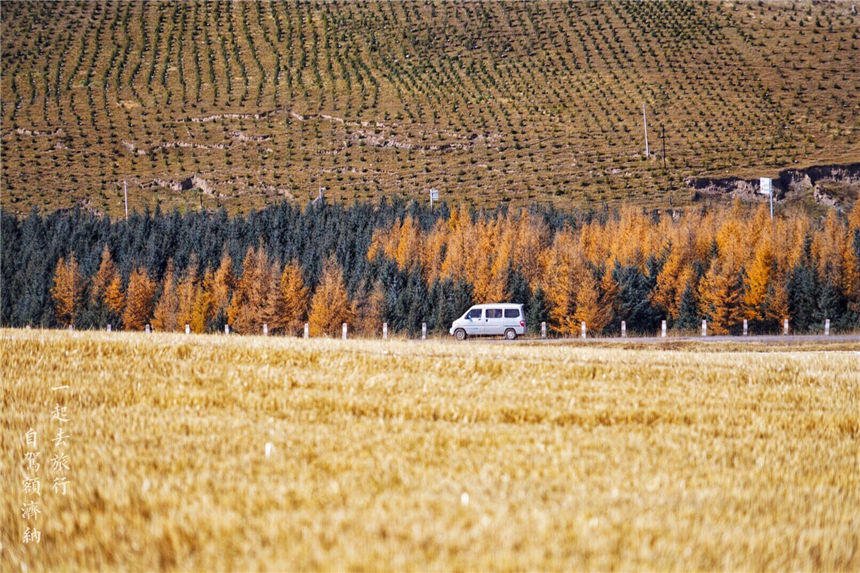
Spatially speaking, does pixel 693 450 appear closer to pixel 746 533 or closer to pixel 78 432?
pixel 746 533

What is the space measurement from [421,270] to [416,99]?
71.5 metres

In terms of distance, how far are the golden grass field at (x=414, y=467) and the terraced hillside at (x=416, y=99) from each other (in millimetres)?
87612

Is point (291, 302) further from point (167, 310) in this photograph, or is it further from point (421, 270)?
point (167, 310)

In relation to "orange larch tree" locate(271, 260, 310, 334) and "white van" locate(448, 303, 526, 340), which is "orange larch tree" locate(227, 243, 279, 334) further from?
"white van" locate(448, 303, 526, 340)

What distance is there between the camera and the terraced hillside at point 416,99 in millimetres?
108938

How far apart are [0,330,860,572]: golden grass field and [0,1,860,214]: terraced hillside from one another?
87.6 m

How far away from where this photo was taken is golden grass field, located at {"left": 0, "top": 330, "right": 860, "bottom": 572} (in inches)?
218

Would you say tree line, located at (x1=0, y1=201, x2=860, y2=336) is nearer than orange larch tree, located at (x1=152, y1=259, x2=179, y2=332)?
Yes

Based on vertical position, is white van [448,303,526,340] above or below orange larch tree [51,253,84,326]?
below

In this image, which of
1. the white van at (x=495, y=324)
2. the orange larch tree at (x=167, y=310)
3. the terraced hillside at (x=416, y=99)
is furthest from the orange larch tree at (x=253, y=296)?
the terraced hillside at (x=416, y=99)

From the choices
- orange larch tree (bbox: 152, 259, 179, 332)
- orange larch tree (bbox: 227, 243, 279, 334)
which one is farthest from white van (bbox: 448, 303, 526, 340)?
orange larch tree (bbox: 152, 259, 179, 332)

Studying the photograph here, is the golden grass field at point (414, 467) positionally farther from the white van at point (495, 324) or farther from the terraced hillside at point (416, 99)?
the terraced hillside at point (416, 99)

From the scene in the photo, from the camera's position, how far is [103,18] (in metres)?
174

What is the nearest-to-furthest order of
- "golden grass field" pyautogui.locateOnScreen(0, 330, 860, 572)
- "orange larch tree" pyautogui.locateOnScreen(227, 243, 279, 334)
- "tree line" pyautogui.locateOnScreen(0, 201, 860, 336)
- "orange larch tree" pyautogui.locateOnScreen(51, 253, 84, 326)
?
"golden grass field" pyautogui.locateOnScreen(0, 330, 860, 572) < "tree line" pyautogui.locateOnScreen(0, 201, 860, 336) < "orange larch tree" pyautogui.locateOnScreen(227, 243, 279, 334) < "orange larch tree" pyautogui.locateOnScreen(51, 253, 84, 326)
